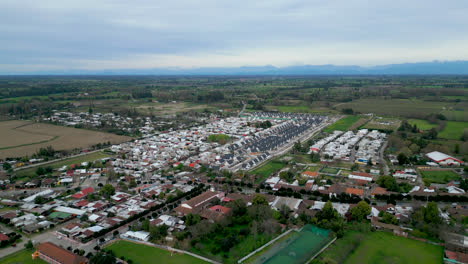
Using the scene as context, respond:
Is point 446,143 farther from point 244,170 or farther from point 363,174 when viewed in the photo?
point 244,170

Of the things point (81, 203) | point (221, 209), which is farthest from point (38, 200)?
point (221, 209)

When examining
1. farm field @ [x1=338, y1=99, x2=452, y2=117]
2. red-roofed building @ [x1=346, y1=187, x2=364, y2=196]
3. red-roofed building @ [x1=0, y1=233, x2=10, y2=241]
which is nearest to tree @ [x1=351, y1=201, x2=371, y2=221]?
red-roofed building @ [x1=346, y1=187, x2=364, y2=196]

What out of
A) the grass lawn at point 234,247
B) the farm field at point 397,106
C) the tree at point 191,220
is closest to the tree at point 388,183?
the grass lawn at point 234,247

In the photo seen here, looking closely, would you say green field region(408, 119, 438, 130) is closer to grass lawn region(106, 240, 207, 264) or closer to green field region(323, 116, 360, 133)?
green field region(323, 116, 360, 133)

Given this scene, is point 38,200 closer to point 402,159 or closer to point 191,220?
point 191,220

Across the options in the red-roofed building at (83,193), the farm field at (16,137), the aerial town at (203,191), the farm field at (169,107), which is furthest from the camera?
the farm field at (169,107)

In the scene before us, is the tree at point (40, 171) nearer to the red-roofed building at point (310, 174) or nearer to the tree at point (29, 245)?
the tree at point (29, 245)
